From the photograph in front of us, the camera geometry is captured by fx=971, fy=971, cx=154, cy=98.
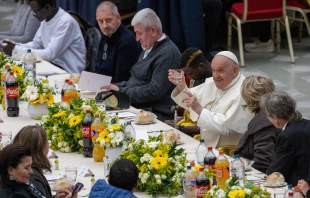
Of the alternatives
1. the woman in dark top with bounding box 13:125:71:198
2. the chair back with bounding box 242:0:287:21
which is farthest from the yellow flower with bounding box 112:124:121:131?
the chair back with bounding box 242:0:287:21

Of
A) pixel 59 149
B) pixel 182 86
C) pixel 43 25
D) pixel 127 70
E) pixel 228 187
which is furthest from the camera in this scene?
pixel 43 25

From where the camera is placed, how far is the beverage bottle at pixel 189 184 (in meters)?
5.43

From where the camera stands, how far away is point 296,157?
19.4ft

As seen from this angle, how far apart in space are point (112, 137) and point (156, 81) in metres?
1.94

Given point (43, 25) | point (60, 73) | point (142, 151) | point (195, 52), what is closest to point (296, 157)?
point (142, 151)

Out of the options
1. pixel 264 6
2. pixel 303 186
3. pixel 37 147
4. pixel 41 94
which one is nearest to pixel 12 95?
pixel 41 94

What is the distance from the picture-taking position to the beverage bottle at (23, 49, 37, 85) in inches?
336

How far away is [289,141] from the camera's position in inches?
231

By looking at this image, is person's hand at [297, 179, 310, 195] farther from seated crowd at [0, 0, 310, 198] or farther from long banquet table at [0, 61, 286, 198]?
long banquet table at [0, 61, 286, 198]

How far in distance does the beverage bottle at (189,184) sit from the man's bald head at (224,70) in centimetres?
173

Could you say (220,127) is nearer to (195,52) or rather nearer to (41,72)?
(195,52)

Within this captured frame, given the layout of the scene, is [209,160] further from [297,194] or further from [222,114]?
[222,114]

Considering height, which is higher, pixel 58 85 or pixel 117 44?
pixel 117 44

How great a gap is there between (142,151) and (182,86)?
1.75 meters
